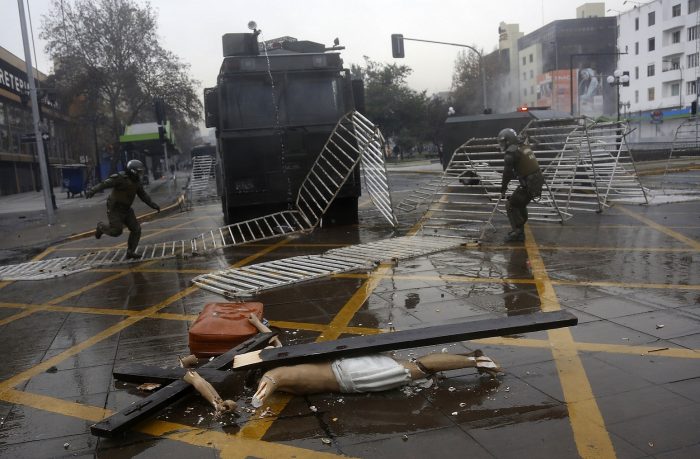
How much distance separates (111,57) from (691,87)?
159ft

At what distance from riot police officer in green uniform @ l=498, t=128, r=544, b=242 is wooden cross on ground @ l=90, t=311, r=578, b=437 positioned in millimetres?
4772

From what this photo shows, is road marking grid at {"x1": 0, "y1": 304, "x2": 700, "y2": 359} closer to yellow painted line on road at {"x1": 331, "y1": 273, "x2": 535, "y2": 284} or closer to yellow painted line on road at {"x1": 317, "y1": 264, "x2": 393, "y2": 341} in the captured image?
yellow painted line on road at {"x1": 317, "y1": 264, "x2": 393, "y2": 341}

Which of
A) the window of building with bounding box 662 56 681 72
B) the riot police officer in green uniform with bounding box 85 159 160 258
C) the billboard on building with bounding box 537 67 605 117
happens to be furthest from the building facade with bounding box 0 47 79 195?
the billboard on building with bounding box 537 67 605 117

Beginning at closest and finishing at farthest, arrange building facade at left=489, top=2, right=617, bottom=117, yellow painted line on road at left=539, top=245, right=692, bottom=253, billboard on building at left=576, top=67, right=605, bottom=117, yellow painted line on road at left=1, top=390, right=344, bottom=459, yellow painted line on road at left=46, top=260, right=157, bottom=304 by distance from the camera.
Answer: yellow painted line on road at left=1, top=390, right=344, bottom=459 → yellow painted line on road at left=46, top=260, right=157, bottom=304 → yellow painted line on road at left=539, top=245, right=692, bottom=253 → billboard on building at left=576, top=67, right=605, bottom=117 → building facade at left=489, top=2, right=617, bottom=117

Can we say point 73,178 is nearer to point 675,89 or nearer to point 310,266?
point 310,266

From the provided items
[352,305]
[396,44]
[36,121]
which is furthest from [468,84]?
[352,305]

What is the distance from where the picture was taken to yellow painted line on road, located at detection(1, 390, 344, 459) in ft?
9.97

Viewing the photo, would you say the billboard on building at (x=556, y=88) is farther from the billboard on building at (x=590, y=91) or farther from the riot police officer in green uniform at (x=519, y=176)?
the riot police officer in green uniform at (x=519, y=176)

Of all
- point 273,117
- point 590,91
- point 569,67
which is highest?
point 569,67

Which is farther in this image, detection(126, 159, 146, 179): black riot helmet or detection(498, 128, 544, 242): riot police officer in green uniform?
detection(126, 159, 146, 179): black riot helmet

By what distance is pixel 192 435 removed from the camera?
3271 millimetres

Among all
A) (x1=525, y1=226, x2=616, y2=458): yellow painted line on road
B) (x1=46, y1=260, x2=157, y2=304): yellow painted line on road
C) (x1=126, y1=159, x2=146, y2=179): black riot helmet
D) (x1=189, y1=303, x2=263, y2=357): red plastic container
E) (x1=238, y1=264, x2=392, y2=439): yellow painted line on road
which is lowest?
(x1=525, y1=226, x2=616, y2=458): yellow painted line on road

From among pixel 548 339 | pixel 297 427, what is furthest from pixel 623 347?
pixel 297 427

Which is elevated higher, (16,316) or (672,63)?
(672,63)
